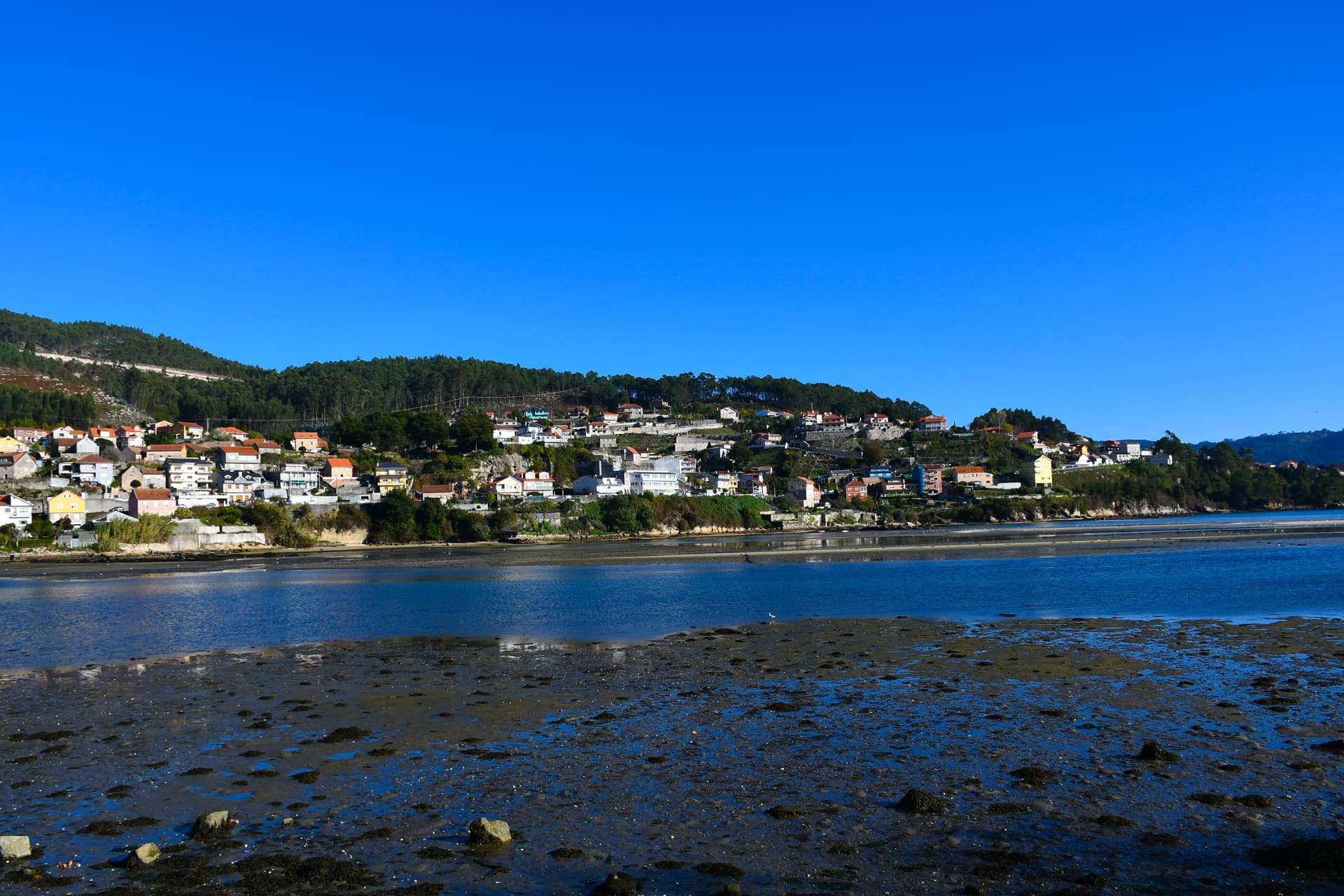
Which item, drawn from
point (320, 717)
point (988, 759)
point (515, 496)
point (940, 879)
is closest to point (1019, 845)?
point (940, 879)

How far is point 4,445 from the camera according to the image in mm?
89125

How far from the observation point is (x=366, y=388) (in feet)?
486

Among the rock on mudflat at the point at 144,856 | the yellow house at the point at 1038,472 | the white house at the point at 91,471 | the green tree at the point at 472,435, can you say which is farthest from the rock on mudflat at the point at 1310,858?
the yellow house at the point at 1038,472

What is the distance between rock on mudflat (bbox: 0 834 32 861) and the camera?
792 centimetres

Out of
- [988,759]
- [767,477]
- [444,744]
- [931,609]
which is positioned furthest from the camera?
[767,477]

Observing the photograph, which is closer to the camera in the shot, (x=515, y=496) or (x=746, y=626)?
(x=746, y=626)

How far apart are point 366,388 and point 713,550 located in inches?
4038

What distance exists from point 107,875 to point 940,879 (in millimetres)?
7323

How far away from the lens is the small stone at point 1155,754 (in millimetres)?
10578

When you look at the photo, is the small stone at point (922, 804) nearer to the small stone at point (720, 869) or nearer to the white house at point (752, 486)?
the small stone at point (720, 869)

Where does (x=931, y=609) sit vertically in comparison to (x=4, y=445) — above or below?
below

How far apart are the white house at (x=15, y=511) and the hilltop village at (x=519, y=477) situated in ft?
0.34

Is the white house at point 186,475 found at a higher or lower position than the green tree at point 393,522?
higher

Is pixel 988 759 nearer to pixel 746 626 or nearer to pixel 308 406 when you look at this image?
pixel 746 626
